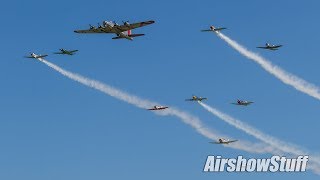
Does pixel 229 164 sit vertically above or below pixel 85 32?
below

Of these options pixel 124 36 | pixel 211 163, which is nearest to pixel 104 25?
pixel 124 36

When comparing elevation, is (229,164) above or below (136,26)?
below

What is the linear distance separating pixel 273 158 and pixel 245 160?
24.3 ft

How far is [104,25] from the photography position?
596 feet

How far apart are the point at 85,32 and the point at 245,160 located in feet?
224

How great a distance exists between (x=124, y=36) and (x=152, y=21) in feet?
45.8

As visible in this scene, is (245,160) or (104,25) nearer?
(245,160)

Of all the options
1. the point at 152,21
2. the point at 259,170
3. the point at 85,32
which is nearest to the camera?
the point at 259,170

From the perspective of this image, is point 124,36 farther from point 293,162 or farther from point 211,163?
point 293,162

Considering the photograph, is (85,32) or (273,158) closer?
(273,158)

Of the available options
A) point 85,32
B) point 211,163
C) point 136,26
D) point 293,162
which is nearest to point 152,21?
point 136,26

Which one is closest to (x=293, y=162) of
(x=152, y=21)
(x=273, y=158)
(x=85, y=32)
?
(x=273, y=158)

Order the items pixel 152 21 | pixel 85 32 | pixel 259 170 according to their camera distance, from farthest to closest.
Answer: pixel 85 32, pixel 152 21, pixel 259 170

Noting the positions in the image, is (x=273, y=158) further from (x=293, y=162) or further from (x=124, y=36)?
(x=124, y=36)
